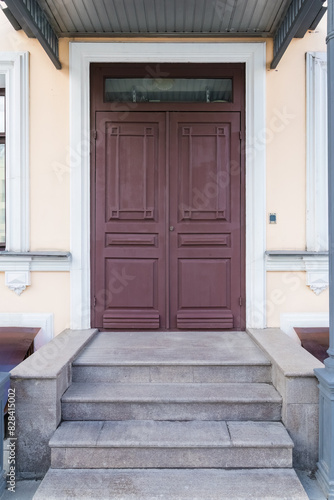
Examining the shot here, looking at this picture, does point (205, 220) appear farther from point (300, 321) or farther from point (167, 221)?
point (300, 321)

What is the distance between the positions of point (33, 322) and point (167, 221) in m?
1.74

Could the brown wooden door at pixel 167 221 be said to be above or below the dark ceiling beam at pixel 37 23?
below

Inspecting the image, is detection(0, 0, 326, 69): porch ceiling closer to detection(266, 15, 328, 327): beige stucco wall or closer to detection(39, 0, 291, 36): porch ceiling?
detection(39, 0, 291, 36): porch ceiling

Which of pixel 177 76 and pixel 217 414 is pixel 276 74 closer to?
pixel 177 76

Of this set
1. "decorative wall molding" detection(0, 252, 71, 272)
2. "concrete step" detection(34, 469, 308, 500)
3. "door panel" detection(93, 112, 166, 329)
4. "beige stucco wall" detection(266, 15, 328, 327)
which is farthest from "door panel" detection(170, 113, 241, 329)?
"concrete step" detection(34, 469, 308, 500)

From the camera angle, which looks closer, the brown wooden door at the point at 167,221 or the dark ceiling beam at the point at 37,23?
the dark ceiling beam at the point at 37,23

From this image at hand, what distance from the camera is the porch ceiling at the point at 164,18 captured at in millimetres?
3223

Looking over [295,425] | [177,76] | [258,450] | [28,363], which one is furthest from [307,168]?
[28,363]

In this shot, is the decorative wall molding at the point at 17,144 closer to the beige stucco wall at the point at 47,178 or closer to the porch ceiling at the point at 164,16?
the beige stucco wall at the point at 47,178

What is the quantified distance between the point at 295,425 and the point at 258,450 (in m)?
0.34

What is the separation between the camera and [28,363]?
2.79 metres

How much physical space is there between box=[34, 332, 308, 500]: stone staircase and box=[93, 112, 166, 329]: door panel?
0.74 m

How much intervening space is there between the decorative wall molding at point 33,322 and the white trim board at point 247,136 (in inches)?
10.3

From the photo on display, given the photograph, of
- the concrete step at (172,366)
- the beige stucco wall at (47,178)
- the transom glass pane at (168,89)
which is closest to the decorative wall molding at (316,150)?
the transom glass pane at (168,89)
